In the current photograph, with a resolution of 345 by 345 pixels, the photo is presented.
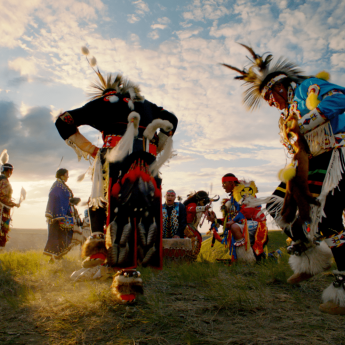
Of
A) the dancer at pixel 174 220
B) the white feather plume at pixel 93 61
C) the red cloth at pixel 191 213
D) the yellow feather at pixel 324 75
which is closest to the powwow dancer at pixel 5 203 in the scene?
the dancer at pixel 174 220

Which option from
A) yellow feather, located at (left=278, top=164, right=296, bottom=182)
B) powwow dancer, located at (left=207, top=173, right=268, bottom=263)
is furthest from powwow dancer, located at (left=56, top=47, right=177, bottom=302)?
powwow dancer, located at (left=207, top=173, right=268, bottom=263)

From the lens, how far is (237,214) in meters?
5.32

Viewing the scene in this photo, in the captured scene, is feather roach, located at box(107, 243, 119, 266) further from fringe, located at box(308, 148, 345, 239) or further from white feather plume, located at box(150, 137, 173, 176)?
fringe, located at box(308, 148, 345, 239)

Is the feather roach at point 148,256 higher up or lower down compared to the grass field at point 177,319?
higher up

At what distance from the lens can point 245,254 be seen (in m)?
4.89

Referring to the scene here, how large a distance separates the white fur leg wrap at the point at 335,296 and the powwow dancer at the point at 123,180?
129 cm

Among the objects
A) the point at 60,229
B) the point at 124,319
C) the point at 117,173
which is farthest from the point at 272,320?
the point at 60,229

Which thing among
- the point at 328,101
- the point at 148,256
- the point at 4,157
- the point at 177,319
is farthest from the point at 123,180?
the point at 4,157

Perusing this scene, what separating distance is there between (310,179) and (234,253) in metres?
3.24

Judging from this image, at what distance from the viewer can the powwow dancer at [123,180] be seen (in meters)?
2.04

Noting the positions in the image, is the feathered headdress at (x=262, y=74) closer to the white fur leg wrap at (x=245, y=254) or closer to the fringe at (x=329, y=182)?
the fringe at (x=329, y=182)

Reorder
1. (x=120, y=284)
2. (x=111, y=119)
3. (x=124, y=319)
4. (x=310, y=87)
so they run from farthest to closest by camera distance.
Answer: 1. (x=111, y=119)
2. (x=310, y=87)
3. (x=120, y=284)
4. (x=124, y=319)

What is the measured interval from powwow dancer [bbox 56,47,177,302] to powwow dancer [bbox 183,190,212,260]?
3279 millimetres

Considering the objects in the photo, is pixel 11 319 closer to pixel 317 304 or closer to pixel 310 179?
pixel 317 304
